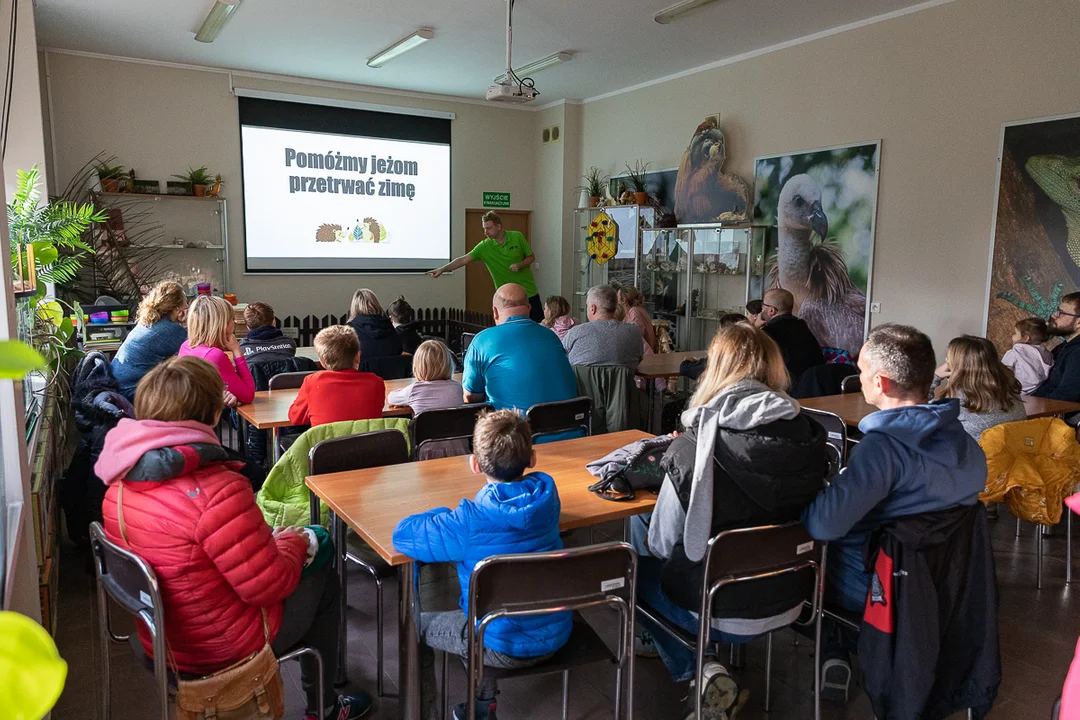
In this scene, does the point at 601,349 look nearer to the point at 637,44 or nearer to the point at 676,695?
the point at 676,695

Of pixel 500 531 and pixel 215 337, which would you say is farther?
pixel 215 337

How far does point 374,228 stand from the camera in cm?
934

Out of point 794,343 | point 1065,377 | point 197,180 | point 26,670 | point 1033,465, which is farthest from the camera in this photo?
point 197,180

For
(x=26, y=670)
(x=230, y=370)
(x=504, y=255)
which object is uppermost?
(x=504, y=255)

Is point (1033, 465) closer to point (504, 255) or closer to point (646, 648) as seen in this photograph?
point (646, 648)

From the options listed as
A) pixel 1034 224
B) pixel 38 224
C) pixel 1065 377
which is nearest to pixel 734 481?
pixel 1065 377

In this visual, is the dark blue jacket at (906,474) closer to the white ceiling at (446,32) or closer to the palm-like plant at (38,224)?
the palm-like plant at (38,224)

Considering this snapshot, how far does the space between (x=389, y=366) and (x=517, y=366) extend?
1.61 m

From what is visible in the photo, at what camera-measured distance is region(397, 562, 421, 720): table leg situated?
6.72ft

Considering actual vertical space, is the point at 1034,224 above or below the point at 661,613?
above

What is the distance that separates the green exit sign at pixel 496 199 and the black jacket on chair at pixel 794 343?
226 inches

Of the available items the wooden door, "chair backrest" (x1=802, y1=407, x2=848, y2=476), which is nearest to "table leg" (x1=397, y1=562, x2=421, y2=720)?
"chair backrest" (x1=802, y1=407, x2=848, y2=476)

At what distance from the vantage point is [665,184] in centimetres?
832

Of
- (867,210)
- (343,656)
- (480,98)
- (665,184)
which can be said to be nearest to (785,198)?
(867,210)
